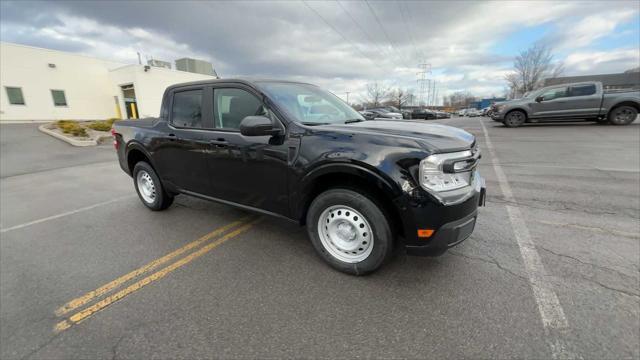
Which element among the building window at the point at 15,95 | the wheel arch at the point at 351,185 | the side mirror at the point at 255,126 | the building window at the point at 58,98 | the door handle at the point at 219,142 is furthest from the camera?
the building window at the point at 58,98

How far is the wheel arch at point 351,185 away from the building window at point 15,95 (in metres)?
29.8

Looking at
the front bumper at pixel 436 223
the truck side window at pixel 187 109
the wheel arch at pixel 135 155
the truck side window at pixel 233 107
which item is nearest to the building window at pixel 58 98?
the wheel arch at pixel 135 155

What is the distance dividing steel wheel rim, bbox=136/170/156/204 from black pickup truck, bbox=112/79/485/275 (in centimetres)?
81

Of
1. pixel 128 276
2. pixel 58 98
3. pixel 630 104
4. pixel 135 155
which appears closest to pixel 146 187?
pixel 135 155

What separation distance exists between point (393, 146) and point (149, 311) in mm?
2365

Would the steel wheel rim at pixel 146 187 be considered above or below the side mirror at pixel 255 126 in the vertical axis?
below

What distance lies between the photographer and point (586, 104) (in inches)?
468

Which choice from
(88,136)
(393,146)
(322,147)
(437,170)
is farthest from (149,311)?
(88,136)

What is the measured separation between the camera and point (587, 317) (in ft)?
6.73

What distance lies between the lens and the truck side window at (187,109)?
11.7ft

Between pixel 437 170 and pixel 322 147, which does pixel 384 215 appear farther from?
pixel 322 147

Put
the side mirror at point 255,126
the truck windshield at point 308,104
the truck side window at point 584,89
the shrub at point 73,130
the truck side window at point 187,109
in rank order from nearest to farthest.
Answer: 1. the side mirror at point 255,126
2. the truck windshield at point 308,104
3. the truck side window at point 187,109
4. the truck side window at point 584,89
5. the shrub at point 73,130

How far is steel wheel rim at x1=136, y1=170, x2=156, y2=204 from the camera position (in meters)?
4.48

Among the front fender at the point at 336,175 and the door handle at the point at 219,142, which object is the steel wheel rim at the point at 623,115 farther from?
the door handle at the point at 219,142
